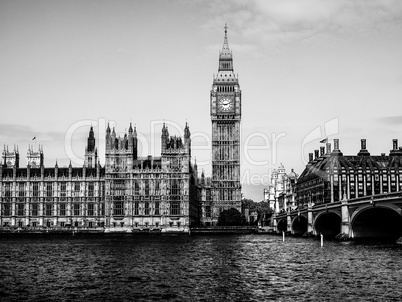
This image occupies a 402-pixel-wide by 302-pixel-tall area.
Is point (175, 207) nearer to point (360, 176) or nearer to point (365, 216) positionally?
point (360, 176)

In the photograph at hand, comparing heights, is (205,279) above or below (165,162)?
below

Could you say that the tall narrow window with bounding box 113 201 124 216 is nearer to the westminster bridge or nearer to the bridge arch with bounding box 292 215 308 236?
the bridge arch with bounding box 292 215 308 236

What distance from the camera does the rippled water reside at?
49.1 meters

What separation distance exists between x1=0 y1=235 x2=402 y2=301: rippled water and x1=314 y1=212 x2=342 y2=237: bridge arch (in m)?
58.7

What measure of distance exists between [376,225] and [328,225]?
3004cm

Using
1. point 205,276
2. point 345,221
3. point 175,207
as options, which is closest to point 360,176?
point 175,207

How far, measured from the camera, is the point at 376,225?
123m

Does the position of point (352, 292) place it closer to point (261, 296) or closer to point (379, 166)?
point (261, 296)

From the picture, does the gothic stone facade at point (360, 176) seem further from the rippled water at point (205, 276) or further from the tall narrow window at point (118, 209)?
the rippled water at point (205, 276)

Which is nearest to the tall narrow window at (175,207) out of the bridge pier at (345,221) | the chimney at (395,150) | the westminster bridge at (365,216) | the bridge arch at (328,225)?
the bridge arch at (328,225)

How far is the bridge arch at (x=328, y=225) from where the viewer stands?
483 feet

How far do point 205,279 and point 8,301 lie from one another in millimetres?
18747

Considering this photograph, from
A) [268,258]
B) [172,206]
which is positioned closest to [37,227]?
[172,206]

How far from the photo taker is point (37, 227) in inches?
7721
